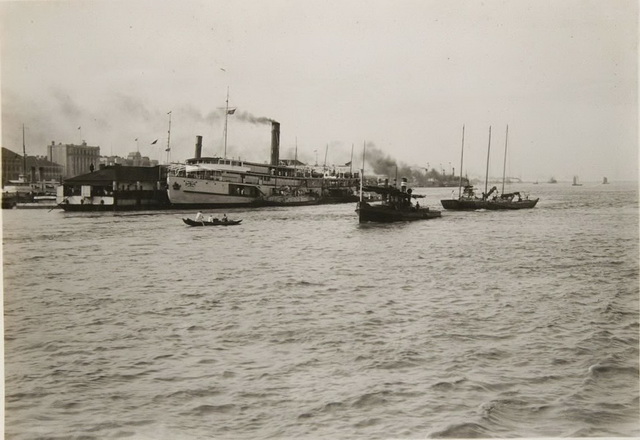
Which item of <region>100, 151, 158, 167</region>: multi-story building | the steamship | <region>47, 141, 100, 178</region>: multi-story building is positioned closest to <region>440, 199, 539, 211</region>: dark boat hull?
the steamship

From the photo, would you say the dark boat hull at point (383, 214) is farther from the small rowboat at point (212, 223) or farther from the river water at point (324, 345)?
the river water at point (324, 345)

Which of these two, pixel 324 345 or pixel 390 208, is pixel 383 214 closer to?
pixel 390 208

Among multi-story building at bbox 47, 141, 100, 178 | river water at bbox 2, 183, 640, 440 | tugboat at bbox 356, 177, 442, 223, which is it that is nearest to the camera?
river water at bbox 2, 183, 640, 440

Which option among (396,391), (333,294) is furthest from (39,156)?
(396,391)

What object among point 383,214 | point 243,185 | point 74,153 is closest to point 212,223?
point 383,214

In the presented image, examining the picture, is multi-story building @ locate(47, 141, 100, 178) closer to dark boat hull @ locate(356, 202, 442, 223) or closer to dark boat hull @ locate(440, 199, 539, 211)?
dark boat hull @ locate(356, 202, 442, 223)

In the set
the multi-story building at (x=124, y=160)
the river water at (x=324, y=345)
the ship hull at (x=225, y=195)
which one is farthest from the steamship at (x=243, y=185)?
the river water at (x=324, y=345)

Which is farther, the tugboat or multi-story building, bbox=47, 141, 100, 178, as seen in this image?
the tugboat
